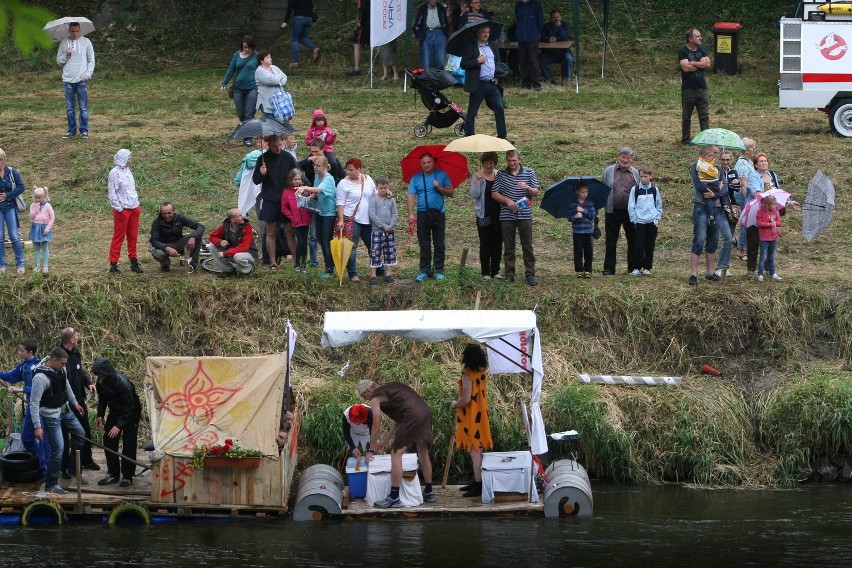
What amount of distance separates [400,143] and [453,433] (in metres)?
10.1

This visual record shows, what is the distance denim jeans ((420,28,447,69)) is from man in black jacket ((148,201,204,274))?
32.1 feet

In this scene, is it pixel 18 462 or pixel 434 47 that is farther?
pixel 434 47

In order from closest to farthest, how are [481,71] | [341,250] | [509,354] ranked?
[509,354], [341,250], [481,71]

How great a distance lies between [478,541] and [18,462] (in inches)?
198

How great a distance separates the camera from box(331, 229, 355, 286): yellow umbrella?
1841cm

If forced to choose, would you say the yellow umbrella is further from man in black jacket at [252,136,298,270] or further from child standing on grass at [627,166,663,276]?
child standing on grass at [627,166,663,276]

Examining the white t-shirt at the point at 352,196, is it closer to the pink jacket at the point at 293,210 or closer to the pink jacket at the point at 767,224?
the pink jacket at the point at 293,210

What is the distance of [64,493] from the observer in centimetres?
1466

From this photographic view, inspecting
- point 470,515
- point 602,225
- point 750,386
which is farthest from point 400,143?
point 470,515

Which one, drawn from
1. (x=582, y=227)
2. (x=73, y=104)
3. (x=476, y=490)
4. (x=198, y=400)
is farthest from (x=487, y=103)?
(x=198, y=400)

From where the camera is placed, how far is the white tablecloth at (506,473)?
14577mm

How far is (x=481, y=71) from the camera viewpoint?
22.6 m

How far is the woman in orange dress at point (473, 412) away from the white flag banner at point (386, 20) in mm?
13572

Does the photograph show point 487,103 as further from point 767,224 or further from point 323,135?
point 767,224
